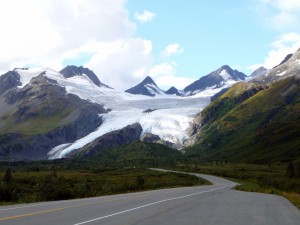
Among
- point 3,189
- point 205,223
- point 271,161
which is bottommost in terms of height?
point 205,223

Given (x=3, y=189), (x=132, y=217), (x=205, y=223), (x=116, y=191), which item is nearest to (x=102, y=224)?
(x=132, y=217)

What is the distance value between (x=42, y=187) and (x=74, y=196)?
11.8 ft

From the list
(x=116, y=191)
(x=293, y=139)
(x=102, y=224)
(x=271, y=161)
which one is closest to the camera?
(x=102, y=224)

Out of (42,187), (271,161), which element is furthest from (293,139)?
(42,187)

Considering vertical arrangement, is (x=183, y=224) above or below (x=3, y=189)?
below

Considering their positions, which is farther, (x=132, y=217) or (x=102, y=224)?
(x=132, y=217)

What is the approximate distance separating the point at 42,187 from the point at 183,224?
67.4ft

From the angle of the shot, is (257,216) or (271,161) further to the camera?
(271,161)

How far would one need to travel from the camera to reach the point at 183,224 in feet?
55.7

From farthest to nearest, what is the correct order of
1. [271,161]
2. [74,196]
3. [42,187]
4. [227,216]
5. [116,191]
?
[271,161]
[116,191]
[74,196]
[42,187]
[227,216]

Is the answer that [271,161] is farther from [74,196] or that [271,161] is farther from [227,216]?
[227,216]

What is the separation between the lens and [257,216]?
801 inches

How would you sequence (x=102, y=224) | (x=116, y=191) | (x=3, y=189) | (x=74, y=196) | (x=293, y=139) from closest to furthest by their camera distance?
(x=102, y=224) → (x=3, y=189) → (x=74, y=196) → (x=116, y=191) → (x=293, y=139)

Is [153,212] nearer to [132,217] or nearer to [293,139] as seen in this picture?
[132,217]
